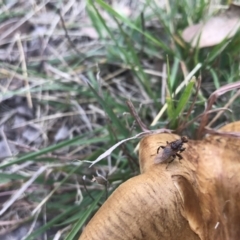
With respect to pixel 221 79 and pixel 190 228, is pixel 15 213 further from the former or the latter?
pixel 221 79

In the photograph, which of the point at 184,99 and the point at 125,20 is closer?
the point at 184,99

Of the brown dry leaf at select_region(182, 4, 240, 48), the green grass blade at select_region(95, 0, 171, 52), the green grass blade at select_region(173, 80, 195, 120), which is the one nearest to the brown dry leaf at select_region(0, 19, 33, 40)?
the green grass blade at select_region(95, 0, 171, 52)

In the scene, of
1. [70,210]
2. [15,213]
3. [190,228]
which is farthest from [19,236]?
[190,228]

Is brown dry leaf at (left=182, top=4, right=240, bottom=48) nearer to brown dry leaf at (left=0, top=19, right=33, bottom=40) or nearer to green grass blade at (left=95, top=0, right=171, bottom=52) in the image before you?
green grass blade at (left=95, top=0, right=171, bottom=52)

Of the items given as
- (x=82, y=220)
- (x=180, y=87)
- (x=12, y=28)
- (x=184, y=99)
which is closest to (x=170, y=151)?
(x=184, y=99)

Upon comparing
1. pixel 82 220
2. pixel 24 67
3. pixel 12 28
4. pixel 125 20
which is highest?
pixel 125 20

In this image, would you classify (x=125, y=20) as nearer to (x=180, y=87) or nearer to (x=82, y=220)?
(x=180, y=87)
